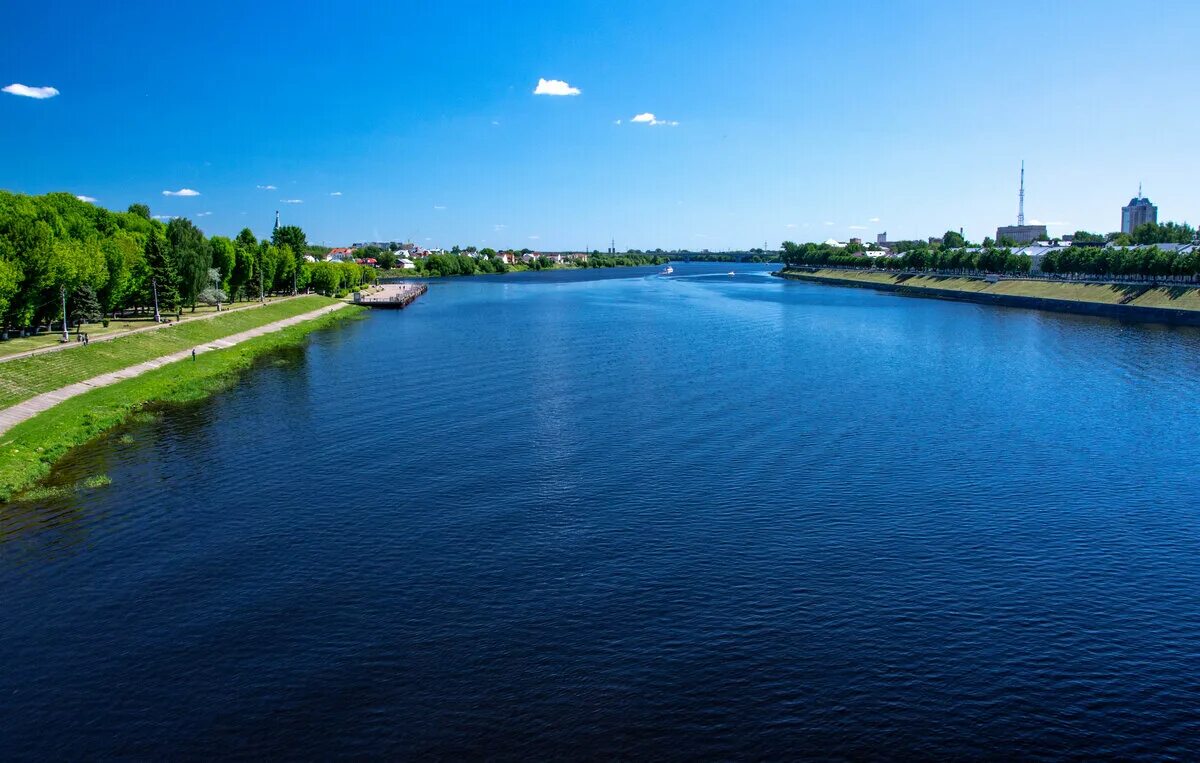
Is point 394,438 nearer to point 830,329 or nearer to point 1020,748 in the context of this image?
point 1020,748

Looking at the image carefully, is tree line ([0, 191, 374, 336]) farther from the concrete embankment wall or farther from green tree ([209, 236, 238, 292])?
the concrete embankment wall

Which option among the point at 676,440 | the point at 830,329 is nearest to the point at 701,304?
the point at 830,329

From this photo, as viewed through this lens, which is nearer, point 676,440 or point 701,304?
point 676,440

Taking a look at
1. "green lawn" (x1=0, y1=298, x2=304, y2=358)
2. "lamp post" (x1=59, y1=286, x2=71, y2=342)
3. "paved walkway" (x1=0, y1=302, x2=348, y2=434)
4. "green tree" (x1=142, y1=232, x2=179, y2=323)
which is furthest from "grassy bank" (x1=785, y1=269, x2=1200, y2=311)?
"lamp post" (x1=59, y1=286, x2=71, y2=342)

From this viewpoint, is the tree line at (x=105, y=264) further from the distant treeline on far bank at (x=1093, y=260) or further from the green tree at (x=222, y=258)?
the distant treeline on far bank at (x=1093, y=260)

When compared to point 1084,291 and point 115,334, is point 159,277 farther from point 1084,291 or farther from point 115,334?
point 1084,291

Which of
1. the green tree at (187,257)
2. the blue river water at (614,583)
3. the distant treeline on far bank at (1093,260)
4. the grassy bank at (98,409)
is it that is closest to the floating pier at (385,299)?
the green tree at (187,257)
